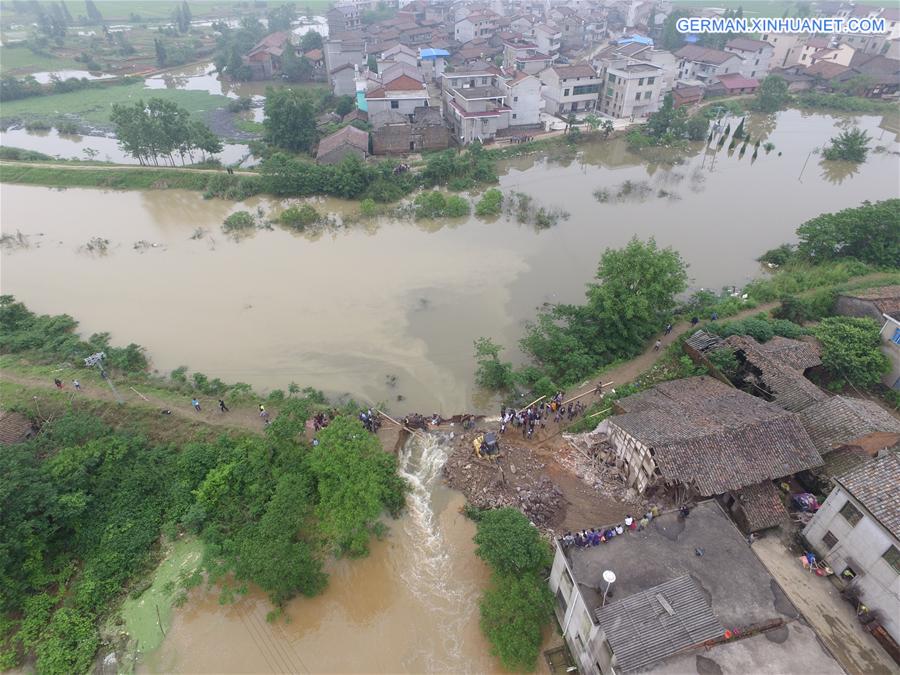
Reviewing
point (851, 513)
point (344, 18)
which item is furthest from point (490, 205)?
point (344, 18)

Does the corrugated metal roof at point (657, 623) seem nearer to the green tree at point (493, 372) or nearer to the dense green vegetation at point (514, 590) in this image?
the dense green vegetation at point (514, 590)

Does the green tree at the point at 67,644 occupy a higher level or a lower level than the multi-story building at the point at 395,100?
lower

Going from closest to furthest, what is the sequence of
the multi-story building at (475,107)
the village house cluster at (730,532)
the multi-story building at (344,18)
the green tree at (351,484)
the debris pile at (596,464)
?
the village house cluster at (730,532) < the green tree at (351,484) < the debris pile at (596,464) < the multi-story building at (475,107) < the multi-story building at (344,18)

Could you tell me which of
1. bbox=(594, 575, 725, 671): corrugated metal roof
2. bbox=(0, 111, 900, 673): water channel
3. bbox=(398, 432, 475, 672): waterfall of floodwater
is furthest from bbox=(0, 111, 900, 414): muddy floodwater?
bbox=(594, 575, 725, 671): corrugated metal roof

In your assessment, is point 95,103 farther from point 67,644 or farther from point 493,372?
point 67,644

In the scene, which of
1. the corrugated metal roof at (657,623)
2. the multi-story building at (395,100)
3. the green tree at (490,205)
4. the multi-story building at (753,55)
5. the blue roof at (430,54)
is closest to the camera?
the corrugated metal roof at (657,623)

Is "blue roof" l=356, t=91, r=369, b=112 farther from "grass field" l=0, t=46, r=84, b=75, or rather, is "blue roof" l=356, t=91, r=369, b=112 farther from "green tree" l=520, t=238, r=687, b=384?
"grass field" l=0, t=46, r=84, b=75

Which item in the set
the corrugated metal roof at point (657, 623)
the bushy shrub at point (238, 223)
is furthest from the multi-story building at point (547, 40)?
the corrugated metal roof at point (657, 623)

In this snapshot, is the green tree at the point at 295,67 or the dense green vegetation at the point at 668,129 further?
the green tree at the point at 295,67
